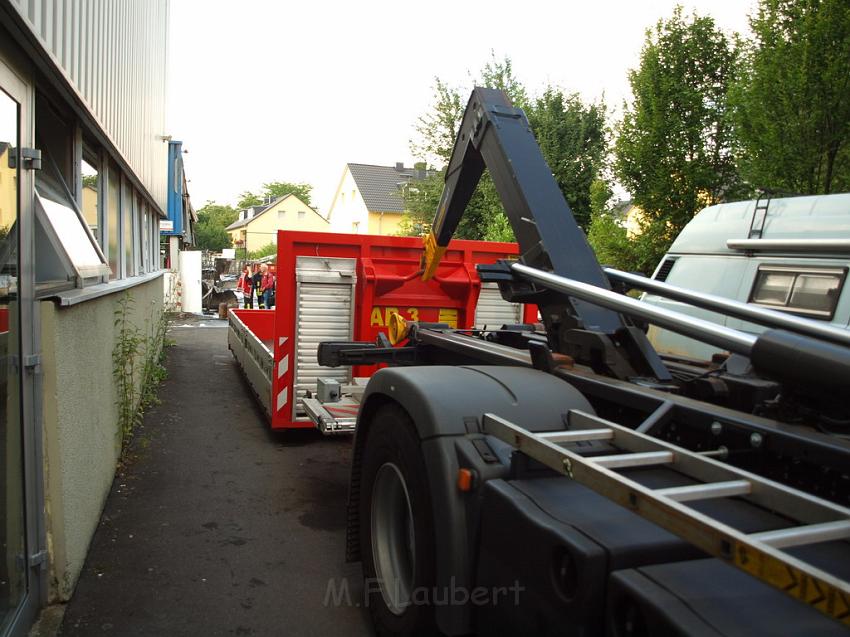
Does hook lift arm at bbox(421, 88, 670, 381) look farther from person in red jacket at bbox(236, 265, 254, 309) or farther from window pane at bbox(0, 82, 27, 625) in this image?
person in red jacket at bbox(236, 265, 254, 309)

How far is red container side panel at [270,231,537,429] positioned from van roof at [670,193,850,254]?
2.34m

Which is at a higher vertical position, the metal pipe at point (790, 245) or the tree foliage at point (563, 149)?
the tree foliage at point (563, 149)

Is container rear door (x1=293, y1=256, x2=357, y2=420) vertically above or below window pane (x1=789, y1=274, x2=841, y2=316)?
below

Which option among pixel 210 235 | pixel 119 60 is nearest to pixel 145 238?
pixel 119 60

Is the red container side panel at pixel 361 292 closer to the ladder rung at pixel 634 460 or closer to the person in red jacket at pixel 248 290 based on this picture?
the ladder rung at pixel 634 460

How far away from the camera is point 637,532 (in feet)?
6.16

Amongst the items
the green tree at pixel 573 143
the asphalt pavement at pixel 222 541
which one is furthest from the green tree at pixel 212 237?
the asphalt pavement at pixel 222 541

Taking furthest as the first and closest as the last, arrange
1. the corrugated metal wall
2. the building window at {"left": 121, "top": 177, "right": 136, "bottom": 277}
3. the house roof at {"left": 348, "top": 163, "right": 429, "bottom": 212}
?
the house roof at {"left": 348, "top": 163, "right": 429, "bottom": 212} → the building window at {"left": 121, "top": 177, "right": 136, "bottom": 277} → the corrugated metal wall

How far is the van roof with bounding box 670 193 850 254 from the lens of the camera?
14.0ft

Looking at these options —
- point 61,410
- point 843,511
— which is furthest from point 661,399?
point 61,410

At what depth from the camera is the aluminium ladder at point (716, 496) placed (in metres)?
1.29

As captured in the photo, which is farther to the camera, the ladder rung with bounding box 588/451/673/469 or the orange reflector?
the orange reflector

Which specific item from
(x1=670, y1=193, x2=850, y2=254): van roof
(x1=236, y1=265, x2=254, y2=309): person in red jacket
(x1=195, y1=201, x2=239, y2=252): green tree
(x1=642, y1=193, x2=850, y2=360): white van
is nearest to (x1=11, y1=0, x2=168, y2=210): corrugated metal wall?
(x1=642, y1=193, x2=850, y2=360): white van

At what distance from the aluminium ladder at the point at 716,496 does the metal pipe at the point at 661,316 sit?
0.37 meters
